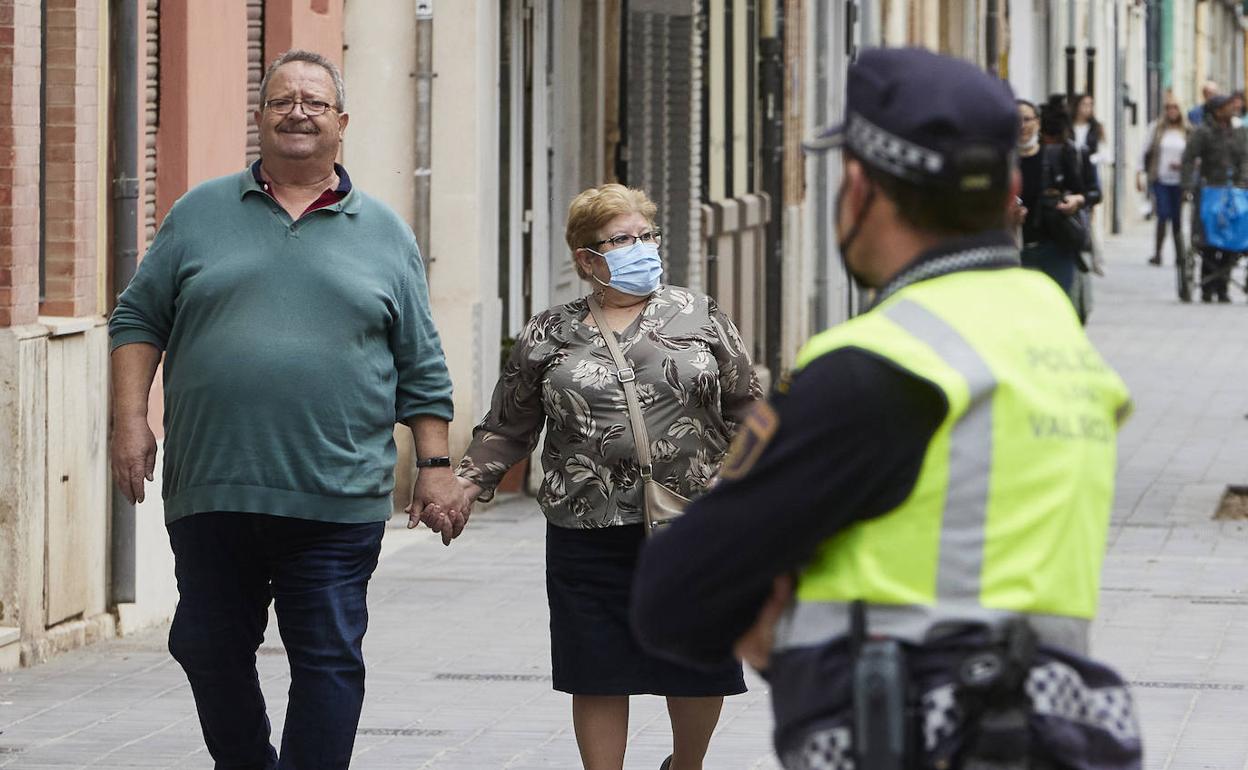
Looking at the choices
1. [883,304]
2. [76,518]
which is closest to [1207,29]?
[76,518]

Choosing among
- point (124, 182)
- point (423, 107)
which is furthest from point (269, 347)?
point (423, 107)

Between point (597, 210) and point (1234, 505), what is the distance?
769cm

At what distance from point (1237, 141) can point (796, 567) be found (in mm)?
23318

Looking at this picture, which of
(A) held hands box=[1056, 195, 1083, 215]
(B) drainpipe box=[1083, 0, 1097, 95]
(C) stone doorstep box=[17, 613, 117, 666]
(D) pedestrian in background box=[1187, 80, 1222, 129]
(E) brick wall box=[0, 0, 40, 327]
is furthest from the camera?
(B) drainpipe box=[1083, 0, 1097, 95]

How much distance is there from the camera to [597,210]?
621 centimetres

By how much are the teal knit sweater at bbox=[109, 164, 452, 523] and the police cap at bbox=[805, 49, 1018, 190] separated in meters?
2.91

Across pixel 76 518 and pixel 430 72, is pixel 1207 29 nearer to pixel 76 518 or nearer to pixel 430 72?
pixel 430 72

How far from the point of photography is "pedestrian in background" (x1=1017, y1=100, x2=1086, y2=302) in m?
15.3

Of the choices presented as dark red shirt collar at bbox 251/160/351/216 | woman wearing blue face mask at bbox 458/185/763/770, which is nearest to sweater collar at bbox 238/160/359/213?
dark red shirt collar at bbox 251/160/351/216

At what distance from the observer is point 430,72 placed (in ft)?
42.7

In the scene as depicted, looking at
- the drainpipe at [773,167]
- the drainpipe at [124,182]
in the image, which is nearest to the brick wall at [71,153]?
the drainpipe at [124,182]

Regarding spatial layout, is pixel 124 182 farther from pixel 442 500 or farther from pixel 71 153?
pixel 442 500

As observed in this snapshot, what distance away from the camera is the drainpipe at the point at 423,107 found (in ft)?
42.5

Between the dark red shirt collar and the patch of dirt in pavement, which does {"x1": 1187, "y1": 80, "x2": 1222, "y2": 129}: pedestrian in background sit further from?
the dark red shirt collar
